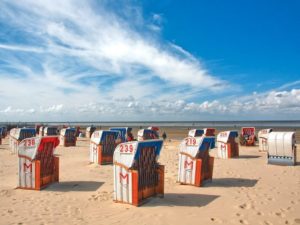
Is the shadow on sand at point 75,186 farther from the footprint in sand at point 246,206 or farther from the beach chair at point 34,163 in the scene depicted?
the footprint in sand at point 246,206

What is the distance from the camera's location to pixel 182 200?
9.09 m

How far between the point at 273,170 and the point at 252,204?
616 centimetres

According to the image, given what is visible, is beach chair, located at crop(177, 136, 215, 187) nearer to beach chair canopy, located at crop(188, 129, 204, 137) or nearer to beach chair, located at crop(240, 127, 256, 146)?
beach chair canopy, located at crop(188, 129, 204, 137)

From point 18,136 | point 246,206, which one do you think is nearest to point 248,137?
point 18,136

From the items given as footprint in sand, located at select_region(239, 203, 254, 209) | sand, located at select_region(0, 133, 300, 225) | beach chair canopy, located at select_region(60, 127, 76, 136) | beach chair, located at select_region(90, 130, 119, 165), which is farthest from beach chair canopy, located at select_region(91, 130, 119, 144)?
beach chair canopy, located at select_region(60, 127, 76, 136)

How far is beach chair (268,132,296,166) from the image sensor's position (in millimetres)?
15453

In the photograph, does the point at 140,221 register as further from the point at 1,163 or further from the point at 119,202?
the point at 1,163

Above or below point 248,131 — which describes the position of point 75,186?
below

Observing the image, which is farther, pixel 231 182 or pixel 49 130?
pixel 49 130

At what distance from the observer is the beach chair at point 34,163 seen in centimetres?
1052

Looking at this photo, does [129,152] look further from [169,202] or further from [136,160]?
[169,202]

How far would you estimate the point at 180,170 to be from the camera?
36.8 ft

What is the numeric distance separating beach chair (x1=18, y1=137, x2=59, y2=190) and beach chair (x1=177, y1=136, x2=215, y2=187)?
4359 millimetres

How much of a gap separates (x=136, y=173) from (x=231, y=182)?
181 inches
